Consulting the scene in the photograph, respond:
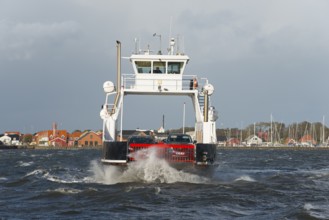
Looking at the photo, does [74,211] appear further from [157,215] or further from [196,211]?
[196,211]

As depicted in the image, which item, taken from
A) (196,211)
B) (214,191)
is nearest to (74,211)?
(196,211)

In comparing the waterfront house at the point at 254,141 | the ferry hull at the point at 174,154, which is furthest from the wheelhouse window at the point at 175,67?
the waterfront house at the point at 254,141

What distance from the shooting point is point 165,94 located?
1139 inches

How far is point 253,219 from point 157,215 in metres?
2.66

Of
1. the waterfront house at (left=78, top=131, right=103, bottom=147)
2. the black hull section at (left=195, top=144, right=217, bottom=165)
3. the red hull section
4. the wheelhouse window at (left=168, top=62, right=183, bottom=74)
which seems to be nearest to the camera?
the red hull section

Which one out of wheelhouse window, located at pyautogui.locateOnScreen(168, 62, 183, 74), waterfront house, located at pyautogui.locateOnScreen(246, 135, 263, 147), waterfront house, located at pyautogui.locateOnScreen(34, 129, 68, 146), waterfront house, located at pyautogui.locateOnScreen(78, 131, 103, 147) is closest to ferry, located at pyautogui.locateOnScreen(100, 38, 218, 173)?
wheelhouse window, located at pyautogui.locateOnScreen(168, 62, 183, 74)

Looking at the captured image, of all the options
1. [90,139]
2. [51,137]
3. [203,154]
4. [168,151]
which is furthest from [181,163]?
[51,137]

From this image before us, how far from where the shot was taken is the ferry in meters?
23.0

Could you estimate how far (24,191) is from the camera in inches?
867

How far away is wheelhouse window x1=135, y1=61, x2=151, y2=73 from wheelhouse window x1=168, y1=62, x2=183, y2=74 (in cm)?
113

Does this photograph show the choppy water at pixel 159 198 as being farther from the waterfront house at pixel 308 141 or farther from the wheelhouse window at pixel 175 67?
the waterfront house at pixel 308 141

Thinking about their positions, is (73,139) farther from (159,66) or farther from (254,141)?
(159,66)

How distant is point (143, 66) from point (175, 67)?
1732 millimetres

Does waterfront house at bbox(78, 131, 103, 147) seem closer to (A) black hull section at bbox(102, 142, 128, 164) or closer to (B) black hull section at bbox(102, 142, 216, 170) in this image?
(A) black hull section at bbox(102, 142, 128, 164)
